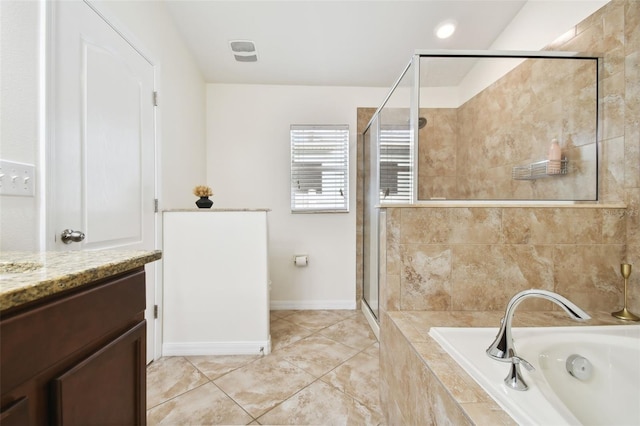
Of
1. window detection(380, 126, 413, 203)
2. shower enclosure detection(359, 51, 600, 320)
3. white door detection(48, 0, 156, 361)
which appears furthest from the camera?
window detection(380, 126, 413, 203)

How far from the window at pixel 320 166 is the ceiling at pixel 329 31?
583mm

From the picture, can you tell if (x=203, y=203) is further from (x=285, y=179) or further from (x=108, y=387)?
(x=108, y=387)

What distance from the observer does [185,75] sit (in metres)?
2.32

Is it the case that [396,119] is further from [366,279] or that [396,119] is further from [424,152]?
[366,279]

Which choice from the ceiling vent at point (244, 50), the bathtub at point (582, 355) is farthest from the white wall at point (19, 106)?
the bathtub at point (582, 355)

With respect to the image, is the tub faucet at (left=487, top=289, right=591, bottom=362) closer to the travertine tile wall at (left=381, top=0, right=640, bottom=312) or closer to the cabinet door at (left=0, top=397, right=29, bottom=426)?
the travertine tile wall at (left=381, top=0, right=640, bottom=312)

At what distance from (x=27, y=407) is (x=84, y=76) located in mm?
1449

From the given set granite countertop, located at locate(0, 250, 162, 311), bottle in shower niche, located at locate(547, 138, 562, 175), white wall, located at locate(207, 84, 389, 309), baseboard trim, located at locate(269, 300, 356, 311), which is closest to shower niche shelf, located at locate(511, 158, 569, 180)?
bottle in shower niche, located at locate(547, 138, 562, 175)

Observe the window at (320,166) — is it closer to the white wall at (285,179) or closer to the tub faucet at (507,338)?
the white wall at (285,179)

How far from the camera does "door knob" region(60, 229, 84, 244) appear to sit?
3.80 ft

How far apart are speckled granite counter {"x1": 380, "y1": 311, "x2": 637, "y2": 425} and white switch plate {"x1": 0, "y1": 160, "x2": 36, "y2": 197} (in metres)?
1.55

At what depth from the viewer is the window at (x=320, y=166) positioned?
285 centimetres

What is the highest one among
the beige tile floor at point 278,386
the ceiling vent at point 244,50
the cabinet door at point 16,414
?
the ceiling vent at point 244,50

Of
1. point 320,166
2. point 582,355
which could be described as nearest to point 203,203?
point 320,166
